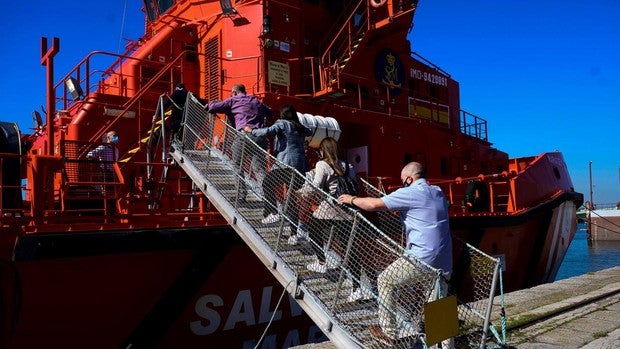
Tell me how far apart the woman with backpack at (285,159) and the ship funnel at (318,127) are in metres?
1.70

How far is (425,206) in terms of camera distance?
→ 344 centimetres

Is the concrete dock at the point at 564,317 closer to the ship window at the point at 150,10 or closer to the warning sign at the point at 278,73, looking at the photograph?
the warning sign at the point at 278,73

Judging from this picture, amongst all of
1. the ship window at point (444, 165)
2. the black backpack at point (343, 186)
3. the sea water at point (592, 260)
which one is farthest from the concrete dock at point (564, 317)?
the sea water at point (592, 260)

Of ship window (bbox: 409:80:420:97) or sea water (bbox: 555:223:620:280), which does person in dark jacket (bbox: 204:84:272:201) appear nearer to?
ship window (bbox: 409:80:420:97)

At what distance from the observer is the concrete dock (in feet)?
14.8

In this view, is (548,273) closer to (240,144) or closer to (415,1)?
(415,1)

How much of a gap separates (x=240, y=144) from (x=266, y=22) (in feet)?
10.8

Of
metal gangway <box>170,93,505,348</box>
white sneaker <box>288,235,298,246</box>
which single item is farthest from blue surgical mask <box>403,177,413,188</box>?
white sneaker <box>288,235,298,246</box>

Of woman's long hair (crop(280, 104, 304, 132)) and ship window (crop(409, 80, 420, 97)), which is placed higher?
ship window (crop(409, 80, 420, 97))

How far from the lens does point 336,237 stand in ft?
13.3

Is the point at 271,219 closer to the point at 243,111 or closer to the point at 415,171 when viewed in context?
the point at 243,111

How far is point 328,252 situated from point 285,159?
1263 millimetres

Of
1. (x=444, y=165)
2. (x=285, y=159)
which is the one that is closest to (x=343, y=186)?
(x=285, y=159)

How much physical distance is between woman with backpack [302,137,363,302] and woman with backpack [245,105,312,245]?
0.22 meters
